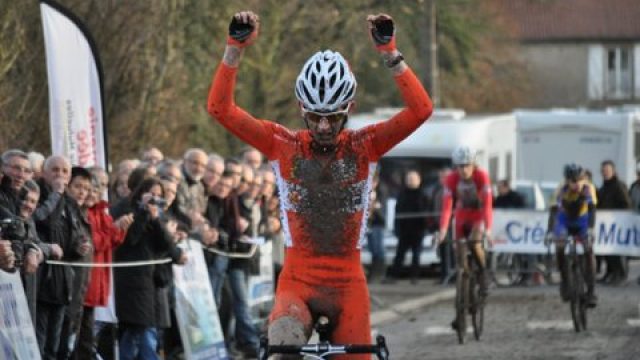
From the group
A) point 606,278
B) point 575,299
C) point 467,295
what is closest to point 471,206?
point 467,295

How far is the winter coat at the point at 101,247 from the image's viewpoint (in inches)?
536

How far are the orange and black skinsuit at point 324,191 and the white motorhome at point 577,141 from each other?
2656 centimetres

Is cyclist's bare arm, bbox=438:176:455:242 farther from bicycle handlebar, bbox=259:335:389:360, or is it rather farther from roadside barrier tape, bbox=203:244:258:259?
bicycle handlebar, bbox=259:335:389:360

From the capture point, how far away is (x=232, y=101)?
9133 millimetres

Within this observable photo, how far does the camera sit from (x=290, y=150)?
931 cm

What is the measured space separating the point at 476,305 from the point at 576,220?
8.34 feet

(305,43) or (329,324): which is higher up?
(305,43)

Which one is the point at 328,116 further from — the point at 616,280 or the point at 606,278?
the point at 606,278

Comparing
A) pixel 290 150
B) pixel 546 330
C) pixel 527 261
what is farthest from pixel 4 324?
pixel 527 261

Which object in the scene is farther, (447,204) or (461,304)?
(447,204)

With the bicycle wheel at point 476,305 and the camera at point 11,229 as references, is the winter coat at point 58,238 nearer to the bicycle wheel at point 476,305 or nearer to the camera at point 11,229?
the camera at point 11,229

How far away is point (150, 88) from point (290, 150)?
1510 cm

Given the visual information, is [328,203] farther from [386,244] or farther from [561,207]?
[386,244]

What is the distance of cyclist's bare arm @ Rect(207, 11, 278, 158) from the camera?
8984 mm
